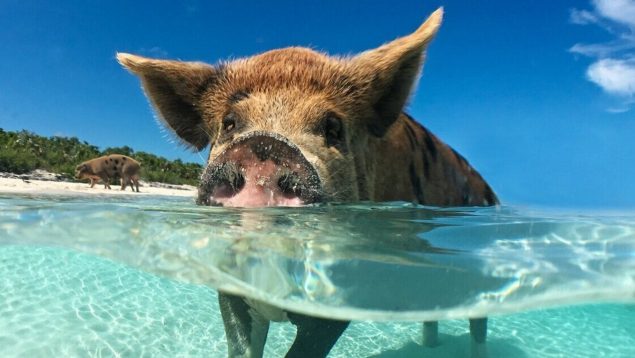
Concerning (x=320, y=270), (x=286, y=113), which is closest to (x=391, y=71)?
(x=286, y=113)

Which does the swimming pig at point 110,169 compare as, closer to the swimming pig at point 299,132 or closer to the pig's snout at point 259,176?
the swimming pig at point 299,132

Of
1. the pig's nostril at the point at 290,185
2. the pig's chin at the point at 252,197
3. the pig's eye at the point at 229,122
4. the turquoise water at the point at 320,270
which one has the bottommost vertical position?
the turquoise water at the point at 320,270

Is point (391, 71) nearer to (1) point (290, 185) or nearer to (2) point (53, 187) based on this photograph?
(1) point (290, 185)

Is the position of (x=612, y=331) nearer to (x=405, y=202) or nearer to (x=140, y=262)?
(x=405, y=202)

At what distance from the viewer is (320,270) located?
121 inches

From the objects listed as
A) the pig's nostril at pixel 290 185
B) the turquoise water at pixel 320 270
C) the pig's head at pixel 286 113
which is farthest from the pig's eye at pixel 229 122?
the pig's nostril at pixel 290 185

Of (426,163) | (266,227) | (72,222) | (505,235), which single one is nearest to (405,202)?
(426,163)

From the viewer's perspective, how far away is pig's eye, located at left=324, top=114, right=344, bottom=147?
14.1ft

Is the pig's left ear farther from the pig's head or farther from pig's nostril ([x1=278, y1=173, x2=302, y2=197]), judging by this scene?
pig's nostril ([x1=278, y1=173, x2=302, y2=197])

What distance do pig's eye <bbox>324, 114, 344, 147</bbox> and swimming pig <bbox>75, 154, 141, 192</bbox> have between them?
1983 centimetres

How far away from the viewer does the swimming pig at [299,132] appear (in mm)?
3451

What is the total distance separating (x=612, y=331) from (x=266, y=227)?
6.05 m

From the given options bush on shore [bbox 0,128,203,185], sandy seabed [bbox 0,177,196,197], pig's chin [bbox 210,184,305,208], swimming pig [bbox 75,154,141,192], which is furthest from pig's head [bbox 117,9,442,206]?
swimming pig [bbox 75,154,141,192]

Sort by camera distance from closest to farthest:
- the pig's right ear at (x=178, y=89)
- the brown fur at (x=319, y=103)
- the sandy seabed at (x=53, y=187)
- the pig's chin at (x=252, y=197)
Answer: the pig's chin at (x=252, y=197)
the brown fur at (x=319, y=103)
the pig's right ear at (x=178, y=89)
the sandy seabed at (x=53, y=187)
